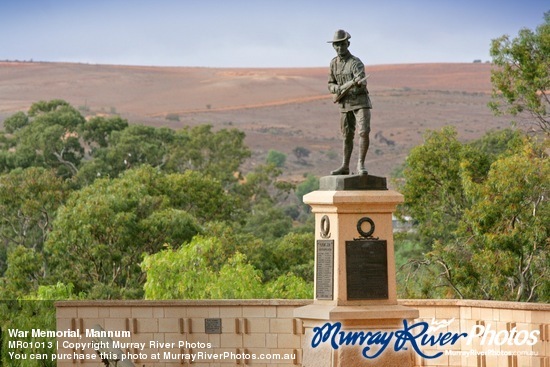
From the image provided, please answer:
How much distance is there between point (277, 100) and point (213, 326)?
375ft

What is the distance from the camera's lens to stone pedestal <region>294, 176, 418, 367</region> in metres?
16.2

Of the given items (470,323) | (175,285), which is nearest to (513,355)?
(470,323)

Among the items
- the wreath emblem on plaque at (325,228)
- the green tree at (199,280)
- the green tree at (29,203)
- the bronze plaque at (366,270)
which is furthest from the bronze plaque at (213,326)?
the green tree at (29,203)

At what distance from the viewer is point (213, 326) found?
1891 cm

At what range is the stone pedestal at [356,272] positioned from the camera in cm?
1619

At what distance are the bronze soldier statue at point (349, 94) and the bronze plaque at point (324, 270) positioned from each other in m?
0.99

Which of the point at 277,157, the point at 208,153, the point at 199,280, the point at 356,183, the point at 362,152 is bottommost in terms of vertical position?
the point at 277,157

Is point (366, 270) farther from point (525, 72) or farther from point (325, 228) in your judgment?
point (525, 72)

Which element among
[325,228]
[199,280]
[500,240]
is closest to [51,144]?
[199,280]

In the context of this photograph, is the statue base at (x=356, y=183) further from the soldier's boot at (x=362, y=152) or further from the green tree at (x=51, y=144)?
the green tree at (x=51, y=144)

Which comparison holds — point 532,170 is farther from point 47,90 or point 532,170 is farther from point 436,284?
point 47,90

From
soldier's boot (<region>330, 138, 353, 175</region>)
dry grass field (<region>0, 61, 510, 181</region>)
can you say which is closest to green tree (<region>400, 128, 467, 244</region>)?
soldier's boot (<region>330, 138, 353, 175</region>)

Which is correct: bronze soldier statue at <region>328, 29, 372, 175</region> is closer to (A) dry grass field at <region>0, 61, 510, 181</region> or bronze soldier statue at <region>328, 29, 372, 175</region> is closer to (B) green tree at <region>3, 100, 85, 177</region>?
(B) green tree at <region>3, 100, 85, 177</region>

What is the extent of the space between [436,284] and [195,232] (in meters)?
12.2
